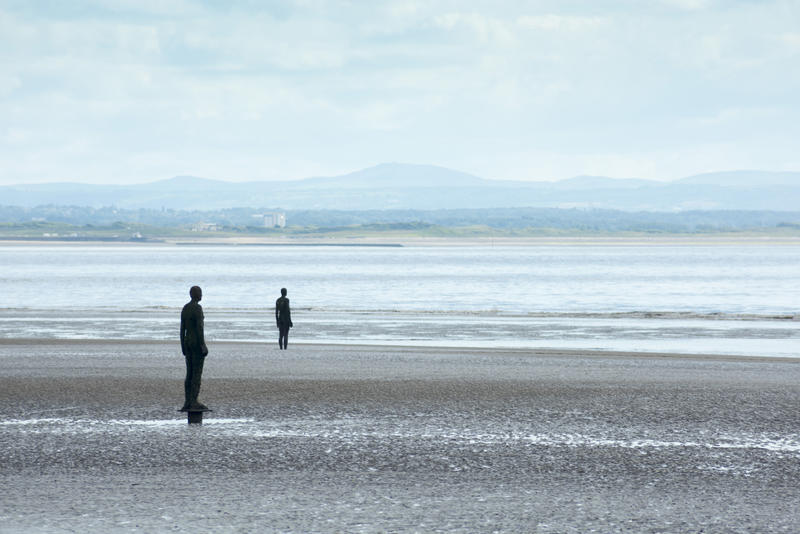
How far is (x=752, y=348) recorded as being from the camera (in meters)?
29.9

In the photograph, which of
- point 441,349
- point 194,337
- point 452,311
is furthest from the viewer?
point 452,311

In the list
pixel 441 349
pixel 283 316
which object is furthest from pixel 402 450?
pixel 441 349

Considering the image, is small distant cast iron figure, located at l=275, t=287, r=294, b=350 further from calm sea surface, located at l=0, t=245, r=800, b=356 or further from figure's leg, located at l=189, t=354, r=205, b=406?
figure's leg, located at l=189, t=354, r=205, b=406

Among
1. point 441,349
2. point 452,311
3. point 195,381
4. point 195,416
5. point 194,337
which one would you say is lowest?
point 452,311

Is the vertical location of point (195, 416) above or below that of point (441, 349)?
above

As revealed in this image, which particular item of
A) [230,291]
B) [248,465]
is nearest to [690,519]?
[248,465]

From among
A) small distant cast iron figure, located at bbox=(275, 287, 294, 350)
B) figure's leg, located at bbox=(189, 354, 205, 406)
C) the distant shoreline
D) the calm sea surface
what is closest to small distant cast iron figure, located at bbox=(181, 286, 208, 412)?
figure's leg, located at bbox=(189, 354, 205, 406)

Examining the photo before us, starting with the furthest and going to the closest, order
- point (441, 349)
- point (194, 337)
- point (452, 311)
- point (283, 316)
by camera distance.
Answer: point (452, 311)
point (441, 349)
point (283, 316)
point (194, 337)

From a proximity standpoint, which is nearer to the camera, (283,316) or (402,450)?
(402,450)

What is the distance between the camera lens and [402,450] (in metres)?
12.7

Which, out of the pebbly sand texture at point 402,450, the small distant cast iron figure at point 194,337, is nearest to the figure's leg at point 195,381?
the small distant cast iron figure at point 194,337

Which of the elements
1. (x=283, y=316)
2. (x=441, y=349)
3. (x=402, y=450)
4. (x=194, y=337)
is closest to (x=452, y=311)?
(x=441, y=349)

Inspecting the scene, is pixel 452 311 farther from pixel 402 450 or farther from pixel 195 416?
pixel 402 450

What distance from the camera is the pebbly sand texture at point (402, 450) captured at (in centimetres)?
952
